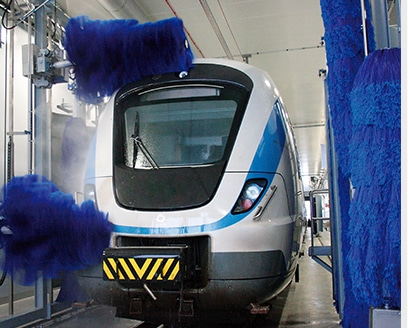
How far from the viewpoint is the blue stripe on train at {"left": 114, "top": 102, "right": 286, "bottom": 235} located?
304cm

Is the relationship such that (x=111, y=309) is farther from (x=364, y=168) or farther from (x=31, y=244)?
(x=364, y=168)

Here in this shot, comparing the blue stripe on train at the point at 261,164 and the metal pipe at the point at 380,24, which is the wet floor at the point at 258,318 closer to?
the blue stripe on train at the point at 261,164

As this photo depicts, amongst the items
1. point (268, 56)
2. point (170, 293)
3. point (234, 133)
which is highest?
point (268, 56)

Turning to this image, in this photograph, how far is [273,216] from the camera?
125 inches

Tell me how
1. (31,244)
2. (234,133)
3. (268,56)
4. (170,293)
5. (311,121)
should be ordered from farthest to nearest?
(311,121), (268,56), (31,244), (234,133), (170,293)

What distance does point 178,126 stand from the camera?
11.8 ft

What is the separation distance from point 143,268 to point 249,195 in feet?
2.83

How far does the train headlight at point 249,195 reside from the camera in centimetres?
309

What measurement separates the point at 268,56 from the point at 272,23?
139cm

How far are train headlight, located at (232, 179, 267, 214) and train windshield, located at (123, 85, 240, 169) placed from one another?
0.34 meters

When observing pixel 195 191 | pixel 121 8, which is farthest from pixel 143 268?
pixel 121 8

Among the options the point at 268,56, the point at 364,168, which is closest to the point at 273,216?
the point at 364,168

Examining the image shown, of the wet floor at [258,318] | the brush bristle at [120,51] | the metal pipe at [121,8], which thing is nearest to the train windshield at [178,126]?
the brush bristle at [120,51]

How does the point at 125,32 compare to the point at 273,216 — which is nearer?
the point at 273,216
